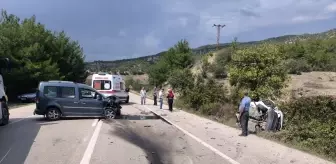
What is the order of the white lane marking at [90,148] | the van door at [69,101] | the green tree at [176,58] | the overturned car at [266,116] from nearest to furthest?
the white lane marking at [90,148] → the overturned car at [266,116] → the van door at [69,101] → the green tree at [176,58]

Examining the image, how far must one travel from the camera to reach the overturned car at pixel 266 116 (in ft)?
53.6

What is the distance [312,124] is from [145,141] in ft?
18.8

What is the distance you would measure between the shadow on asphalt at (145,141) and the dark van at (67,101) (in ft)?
7.29

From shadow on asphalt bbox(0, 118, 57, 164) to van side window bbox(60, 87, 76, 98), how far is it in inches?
81.9

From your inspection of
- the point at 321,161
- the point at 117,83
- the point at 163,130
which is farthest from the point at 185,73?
the point at 321,161

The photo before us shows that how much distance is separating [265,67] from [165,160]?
15.5 metres

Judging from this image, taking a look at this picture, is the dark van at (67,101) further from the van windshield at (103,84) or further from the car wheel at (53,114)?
the van windshield at (103,84)

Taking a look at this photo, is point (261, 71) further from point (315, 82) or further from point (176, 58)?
point (176, 58)

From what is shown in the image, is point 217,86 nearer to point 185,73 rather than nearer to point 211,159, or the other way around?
point 185,73

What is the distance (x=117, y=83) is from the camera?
33094 mm

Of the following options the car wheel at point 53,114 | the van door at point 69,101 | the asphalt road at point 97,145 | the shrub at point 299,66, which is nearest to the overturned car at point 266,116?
the asphalt road at point 97,145

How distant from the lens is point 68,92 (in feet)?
67.1

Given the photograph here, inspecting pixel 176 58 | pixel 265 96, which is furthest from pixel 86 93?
pixel 176 58

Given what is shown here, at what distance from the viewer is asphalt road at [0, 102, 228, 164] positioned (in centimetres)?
1045
